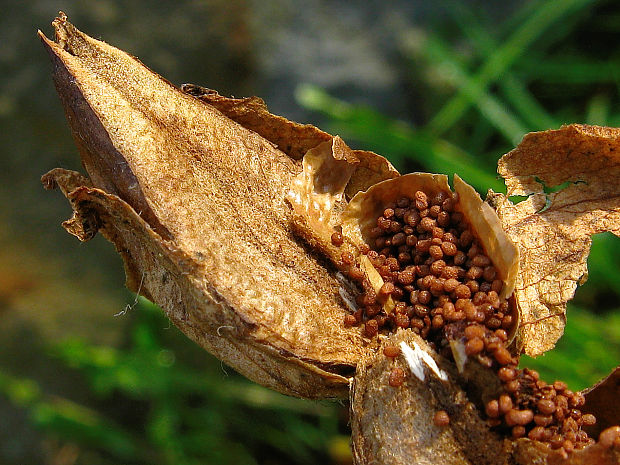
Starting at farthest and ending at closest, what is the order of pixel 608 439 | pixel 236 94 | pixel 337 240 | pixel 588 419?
pixel 236 94
pixel 337 240
pixel 588 419
pixel 608 439

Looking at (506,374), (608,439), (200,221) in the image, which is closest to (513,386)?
(506,374)

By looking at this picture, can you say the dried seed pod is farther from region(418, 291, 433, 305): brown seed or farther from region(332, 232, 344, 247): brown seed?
region(332, 232, 344, 247): brown seed

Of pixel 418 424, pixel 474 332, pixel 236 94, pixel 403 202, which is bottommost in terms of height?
pixel 418 424

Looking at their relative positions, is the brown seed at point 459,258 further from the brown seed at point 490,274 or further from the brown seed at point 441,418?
the brown seed at point 441,418

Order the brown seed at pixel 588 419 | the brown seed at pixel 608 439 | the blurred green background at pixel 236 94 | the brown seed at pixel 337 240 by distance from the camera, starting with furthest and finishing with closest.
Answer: the blurred green background at pixel 236 94 < the brown seed at pixel 337 240 < the brown seed at pixel 588 419 < the brown seed at pixel 608 439

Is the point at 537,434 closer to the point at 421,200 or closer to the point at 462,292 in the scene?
the point at 462,292

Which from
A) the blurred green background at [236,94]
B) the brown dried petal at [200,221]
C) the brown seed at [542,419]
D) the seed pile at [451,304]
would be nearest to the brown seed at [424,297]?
the seed pile at [451,304]

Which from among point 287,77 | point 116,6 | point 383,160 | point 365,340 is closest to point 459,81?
point 287,77
